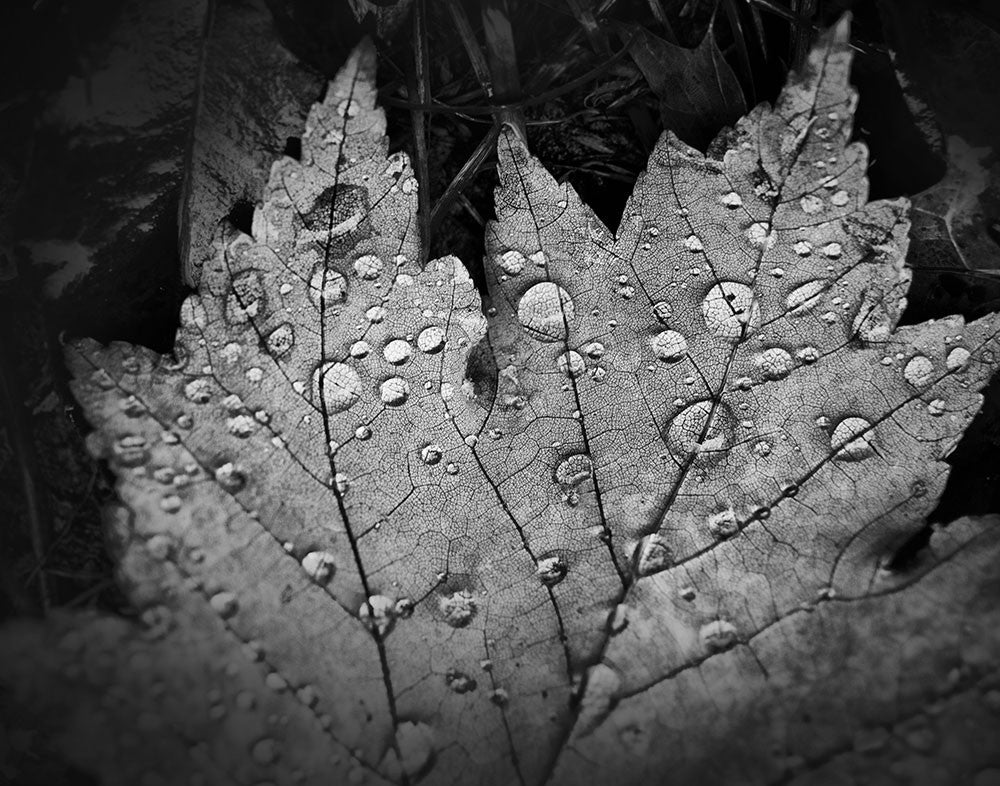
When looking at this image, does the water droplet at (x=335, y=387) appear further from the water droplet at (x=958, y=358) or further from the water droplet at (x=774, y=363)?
the water droplet at (x=958, y=358)

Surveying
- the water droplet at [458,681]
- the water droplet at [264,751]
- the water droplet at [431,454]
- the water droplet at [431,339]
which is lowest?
the water droplet at [458,681]

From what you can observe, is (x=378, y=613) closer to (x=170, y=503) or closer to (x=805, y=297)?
(x=170, y=503)

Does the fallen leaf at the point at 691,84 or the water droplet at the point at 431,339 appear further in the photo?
the fallen leaf at the point at 691,84

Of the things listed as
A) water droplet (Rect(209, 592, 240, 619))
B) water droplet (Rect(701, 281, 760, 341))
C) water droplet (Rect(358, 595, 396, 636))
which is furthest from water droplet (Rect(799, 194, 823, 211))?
water droplet (Rect(209, 592, 240, 619))

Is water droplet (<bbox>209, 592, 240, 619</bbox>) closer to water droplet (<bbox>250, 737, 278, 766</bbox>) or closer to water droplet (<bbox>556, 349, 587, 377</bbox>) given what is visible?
water droplet (<bbox>250, 737, 278, 766</bbox>)

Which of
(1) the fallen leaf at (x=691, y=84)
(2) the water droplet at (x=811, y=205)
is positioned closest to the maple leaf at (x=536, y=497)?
(2) the water droplet at (x=811, y=205)

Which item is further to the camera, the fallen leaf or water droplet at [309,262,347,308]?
the fallen leaf

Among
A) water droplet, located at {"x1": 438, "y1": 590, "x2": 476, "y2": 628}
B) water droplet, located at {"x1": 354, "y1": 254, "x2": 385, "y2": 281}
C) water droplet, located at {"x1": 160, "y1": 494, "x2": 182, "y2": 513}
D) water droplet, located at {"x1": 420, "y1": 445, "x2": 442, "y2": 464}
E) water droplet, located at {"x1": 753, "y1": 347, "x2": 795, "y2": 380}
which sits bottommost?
water droplet, located at {"x1": 438, "y1": 590, "x2": 476, "y2": 628}
